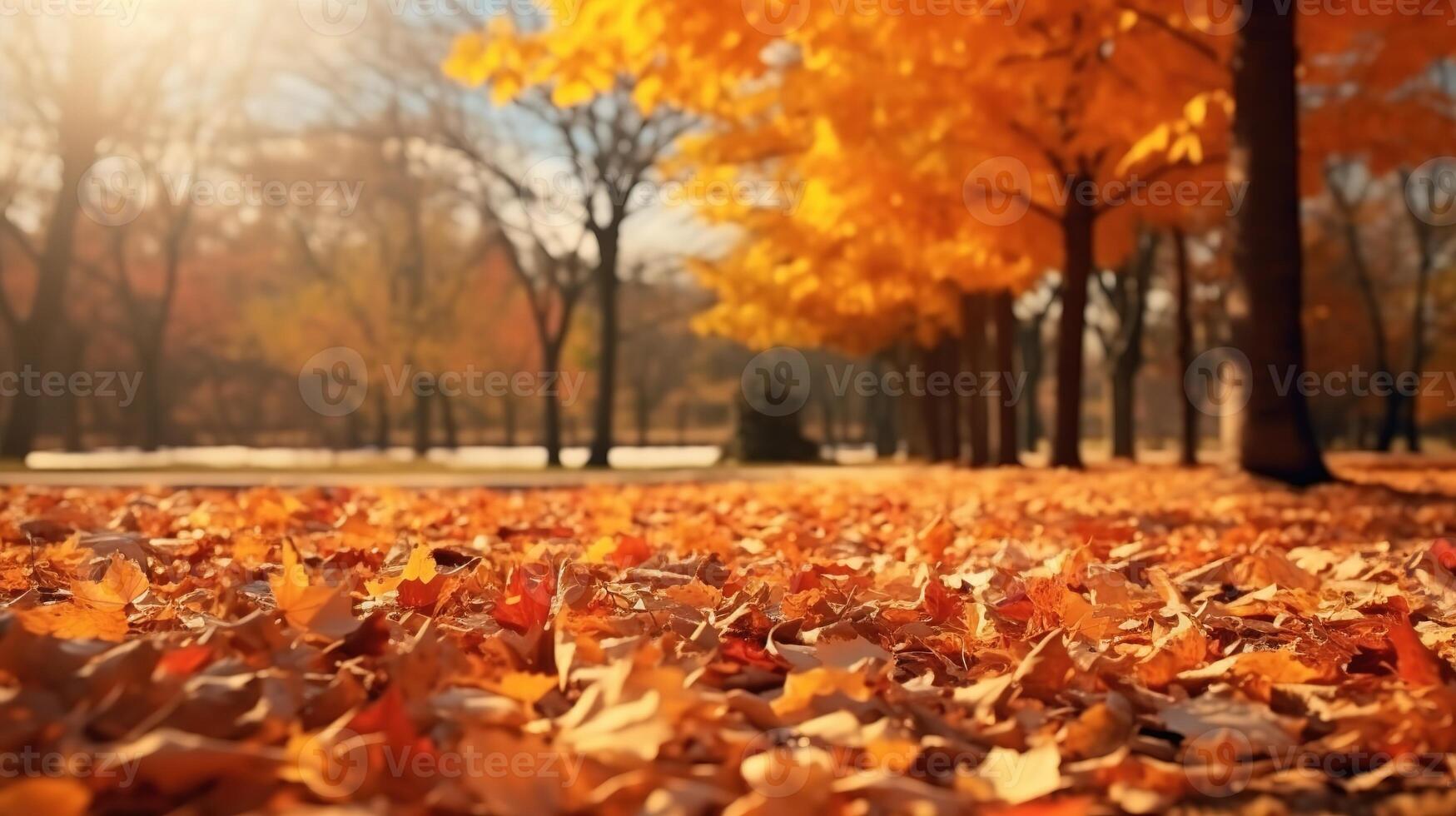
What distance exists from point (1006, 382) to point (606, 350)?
896 cm

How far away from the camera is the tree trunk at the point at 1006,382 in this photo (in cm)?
1568

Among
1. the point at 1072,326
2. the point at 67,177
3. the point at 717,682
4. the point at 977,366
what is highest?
the point at 67,177

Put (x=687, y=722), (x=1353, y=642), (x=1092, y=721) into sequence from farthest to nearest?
(x=1353, y=642)
(x=1092, y=721)
(x=687, y=722)

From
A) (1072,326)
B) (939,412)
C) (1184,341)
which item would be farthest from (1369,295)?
(1072,326)

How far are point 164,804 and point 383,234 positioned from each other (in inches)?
1165

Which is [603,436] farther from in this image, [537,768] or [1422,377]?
[1422,377]

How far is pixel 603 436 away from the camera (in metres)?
21.6

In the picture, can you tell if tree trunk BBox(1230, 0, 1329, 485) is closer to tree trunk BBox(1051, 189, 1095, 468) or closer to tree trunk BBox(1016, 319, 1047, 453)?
tree trunk BBox(1051, 189, 1095, 468)

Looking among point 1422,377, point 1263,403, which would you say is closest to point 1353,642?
point 1263,403

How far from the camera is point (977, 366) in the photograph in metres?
18.3

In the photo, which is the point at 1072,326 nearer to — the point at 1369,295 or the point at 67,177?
the point at 67,177

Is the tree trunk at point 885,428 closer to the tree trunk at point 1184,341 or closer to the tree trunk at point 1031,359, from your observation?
the tree trunk at point 1031,359

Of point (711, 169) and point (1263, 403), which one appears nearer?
point (1263, 403)

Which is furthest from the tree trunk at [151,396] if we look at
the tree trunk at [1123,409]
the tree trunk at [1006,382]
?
the tree trunk at [1123,409]
